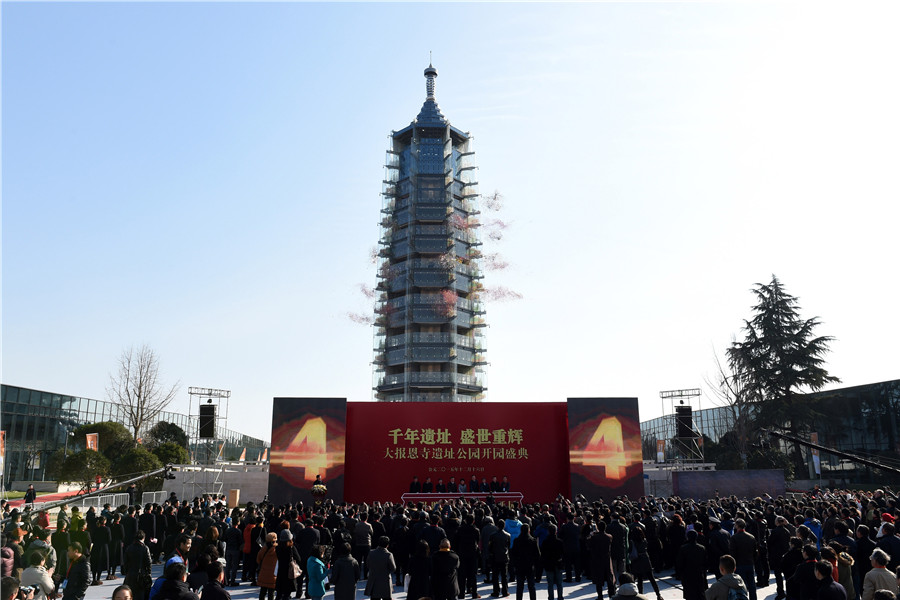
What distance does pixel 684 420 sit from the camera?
31.7 m

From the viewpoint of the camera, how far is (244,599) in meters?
12.2

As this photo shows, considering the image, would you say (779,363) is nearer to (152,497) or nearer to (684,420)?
(684,420)

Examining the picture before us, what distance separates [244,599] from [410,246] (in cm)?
5251

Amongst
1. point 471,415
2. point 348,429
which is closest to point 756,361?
point 471,415

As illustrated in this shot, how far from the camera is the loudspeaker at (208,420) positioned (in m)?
29.3

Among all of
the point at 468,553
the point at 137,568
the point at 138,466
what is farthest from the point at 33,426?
the point at 468,553

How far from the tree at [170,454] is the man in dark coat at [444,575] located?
27559mm

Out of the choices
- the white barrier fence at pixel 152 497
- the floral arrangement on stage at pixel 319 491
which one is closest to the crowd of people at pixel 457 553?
the floral arrangement on stage at pixel 319 491

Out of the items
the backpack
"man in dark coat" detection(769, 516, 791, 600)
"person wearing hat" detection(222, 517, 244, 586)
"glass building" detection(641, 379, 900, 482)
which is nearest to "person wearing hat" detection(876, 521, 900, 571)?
"man in dark coat" detection(769, 516, 791, 600)

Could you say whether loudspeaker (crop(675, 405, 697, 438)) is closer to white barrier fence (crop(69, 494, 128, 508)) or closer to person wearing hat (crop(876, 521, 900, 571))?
person wearing hat (crop(876, 521, 900, 571))

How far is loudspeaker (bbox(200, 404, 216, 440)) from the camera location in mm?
29328

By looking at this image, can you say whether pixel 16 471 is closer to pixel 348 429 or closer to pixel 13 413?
pixel 13 413

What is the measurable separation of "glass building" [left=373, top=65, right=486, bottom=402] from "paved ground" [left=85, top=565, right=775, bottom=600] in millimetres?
47663

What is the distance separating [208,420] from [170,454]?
5535mm
